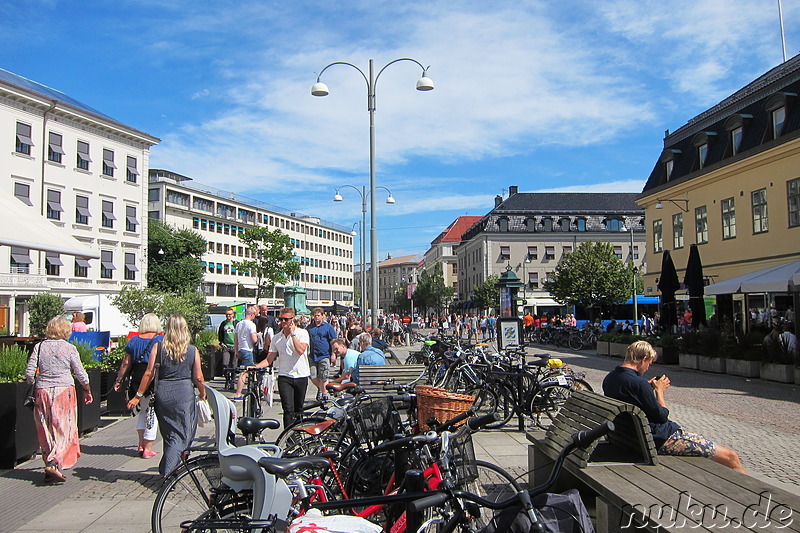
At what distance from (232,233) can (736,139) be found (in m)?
A: 78.4

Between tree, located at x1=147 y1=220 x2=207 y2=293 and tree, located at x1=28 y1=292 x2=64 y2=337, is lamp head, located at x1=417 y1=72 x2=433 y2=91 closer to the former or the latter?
tree, located at x1=28 y1=292 x2=64 y2=337

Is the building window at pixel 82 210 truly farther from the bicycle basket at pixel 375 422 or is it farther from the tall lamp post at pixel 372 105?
the bicycle basket at pixel 375 422

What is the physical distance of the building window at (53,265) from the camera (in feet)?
153

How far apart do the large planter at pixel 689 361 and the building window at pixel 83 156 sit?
4437 centimetres

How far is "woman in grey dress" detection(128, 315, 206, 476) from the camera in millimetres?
6625

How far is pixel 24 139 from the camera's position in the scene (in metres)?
44.4

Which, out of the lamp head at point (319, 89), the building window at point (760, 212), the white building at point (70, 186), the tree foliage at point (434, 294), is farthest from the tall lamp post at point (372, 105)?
the tree foliage at point (434, 294)

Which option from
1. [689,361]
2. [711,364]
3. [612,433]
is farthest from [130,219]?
[612,433]

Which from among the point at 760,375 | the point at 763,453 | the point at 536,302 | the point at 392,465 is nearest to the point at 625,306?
the point at 536,302

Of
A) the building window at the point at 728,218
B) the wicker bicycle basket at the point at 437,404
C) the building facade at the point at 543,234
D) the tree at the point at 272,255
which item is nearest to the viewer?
the wicker bicycle basket at the point at 437,404

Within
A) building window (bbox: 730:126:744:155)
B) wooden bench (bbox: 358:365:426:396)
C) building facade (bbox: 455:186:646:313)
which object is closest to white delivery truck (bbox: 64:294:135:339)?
wooden bench (bbox: 358:365:426:396)

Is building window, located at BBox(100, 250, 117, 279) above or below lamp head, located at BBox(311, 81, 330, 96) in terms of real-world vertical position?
below

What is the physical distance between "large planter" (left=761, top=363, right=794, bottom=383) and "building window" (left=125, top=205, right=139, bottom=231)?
48848mm

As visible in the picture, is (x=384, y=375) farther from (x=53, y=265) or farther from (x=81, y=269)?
(x=81, y=269)
